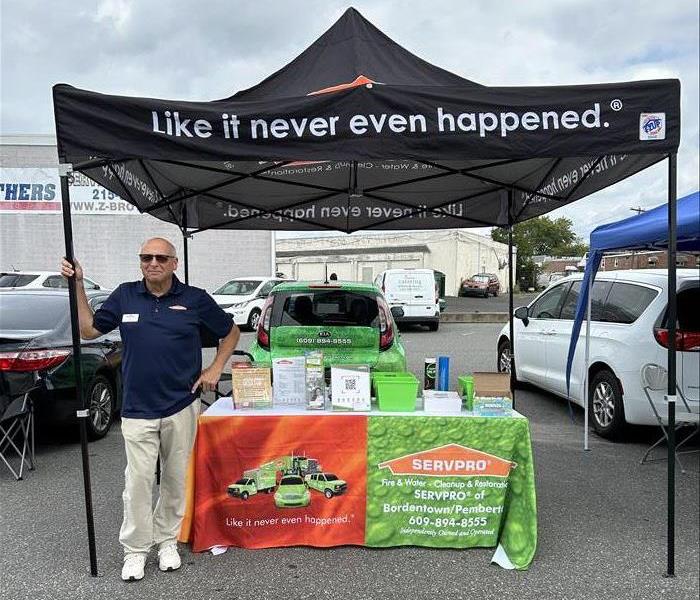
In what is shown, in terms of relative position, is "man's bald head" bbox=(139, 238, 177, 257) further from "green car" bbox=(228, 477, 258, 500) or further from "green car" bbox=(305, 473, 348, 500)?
"green car" bbox=(305, 473, 348, 500)

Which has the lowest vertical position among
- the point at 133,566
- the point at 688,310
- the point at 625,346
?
the point at 133,566

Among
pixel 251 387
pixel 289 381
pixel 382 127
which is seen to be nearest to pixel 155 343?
pixel 251 387

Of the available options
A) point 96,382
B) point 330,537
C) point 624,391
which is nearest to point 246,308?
point 96,382

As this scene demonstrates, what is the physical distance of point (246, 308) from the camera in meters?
15.4

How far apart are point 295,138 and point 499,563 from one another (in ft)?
8.60

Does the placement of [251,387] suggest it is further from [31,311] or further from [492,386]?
[31,311]

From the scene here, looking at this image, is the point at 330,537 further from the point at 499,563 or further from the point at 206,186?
the point at 206,186

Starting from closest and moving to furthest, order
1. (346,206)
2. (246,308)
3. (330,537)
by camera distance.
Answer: (330,537) < (346,206) < (246,308)

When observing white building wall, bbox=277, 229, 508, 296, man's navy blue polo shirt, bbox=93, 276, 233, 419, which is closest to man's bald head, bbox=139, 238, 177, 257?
man's navy blue polo shirt, bbox=93, 276, 233, 419

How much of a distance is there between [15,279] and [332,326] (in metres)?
13.8

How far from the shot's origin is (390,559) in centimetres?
334

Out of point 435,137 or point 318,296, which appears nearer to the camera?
point 435,137

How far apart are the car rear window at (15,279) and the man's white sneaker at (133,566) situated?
49.1ft

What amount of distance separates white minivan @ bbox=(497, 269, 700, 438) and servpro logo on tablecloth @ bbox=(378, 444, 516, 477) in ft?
7.93
